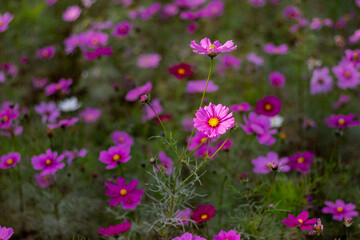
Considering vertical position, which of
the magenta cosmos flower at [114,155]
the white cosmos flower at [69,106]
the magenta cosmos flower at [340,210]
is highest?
the magenta cosmos flower at [114,155]

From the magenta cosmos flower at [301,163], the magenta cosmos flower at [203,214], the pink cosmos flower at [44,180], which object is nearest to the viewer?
the magenta cosmos flower at [203,214]

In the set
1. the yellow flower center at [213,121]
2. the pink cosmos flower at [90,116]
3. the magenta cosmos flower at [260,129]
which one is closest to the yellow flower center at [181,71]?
the magenta cosmos flower at [260,129]

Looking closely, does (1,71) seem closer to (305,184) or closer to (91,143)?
(91,143)

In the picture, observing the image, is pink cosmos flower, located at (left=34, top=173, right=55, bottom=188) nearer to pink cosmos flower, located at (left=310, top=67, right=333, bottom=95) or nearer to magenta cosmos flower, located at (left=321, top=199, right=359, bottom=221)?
magenta cosmos flower, located at (left=321, top=199, right=359, bottom=221)

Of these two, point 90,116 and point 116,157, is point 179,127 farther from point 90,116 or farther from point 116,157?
point 116,157

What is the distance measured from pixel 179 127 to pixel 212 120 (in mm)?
1159

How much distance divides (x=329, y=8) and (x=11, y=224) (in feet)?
10.1

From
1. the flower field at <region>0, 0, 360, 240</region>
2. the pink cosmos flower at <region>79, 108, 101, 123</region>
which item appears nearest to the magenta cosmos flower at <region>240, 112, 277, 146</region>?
the flower field at <region>0, 0, 360, 240</region>

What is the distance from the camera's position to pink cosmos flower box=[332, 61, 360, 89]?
6.88ft

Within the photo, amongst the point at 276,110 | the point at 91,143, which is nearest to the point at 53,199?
the point at 91,143

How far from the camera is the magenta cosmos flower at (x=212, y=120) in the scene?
1.11m

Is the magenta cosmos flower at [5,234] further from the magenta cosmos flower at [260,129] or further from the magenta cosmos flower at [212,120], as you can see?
the magenta cosmos flower at [260,129]

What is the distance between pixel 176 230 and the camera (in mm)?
1475

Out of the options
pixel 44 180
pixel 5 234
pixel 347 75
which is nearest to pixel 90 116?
pixel 44 180
